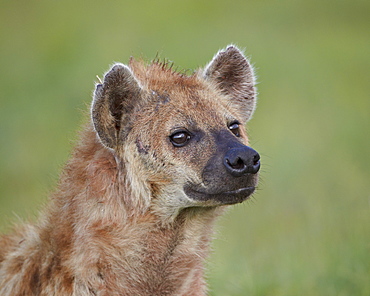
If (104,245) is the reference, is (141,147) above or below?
above

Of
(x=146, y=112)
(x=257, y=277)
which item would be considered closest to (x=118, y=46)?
(x=257, y=277)

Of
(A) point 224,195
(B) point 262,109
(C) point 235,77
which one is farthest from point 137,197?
(B) point 262,109

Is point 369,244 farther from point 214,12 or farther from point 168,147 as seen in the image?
point 214,12

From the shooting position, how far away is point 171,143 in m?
4.66

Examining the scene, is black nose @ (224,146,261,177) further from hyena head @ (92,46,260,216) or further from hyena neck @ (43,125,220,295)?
hyena neck @ (43,125,220,295)

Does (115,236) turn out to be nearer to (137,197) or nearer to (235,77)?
(137,197)

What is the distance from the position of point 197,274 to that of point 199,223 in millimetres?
324

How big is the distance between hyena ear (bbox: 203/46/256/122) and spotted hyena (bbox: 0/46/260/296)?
475mm

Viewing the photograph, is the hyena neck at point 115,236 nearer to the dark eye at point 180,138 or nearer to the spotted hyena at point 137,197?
the spotted hyena at point 137,197

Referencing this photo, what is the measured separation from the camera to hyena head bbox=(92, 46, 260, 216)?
4.52 m

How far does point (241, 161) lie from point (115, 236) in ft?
2.76

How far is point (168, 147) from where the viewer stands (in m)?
4.66

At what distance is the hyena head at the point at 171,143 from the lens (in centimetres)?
452

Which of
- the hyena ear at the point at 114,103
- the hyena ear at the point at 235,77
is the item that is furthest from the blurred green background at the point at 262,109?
the hyena ear at the point at 235,77
